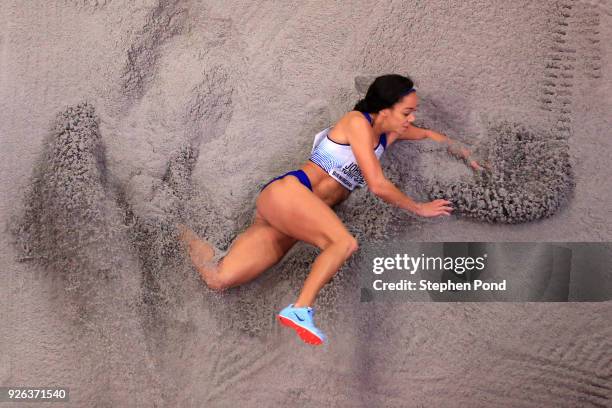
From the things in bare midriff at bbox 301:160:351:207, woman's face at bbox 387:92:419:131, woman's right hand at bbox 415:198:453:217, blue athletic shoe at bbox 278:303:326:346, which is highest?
woman's face at bbox 387:92:419:131

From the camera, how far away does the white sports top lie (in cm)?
197

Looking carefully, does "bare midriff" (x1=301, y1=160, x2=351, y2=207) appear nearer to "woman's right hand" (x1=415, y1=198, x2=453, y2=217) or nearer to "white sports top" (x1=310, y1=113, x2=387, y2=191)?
"white sports top" (x1=310, y1=113, x2=387, y2=191)

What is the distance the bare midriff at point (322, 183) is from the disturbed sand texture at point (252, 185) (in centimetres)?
10

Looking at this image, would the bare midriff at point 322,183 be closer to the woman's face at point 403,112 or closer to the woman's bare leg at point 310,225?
the woman's bare leg at point 310,225

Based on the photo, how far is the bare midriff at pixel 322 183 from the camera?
2.00m

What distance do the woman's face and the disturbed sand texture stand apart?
0.17m

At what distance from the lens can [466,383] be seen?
207 cm

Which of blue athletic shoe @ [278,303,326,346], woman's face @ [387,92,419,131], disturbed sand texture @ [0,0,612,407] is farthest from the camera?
disturbed sand texture @ [0,0,612,407]

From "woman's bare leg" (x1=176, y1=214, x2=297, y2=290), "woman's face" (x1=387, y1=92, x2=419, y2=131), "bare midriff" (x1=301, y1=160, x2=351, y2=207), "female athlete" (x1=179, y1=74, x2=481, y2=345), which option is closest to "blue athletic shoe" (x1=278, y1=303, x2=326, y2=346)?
"female athlete" (x1=179, y1=74, x2=481, y2=345)

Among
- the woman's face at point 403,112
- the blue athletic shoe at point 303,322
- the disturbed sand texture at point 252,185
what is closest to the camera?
the blue athletic shoe at point 303,322

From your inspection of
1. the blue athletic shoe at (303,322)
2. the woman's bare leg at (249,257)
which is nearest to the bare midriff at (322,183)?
the woman's bare leg at (249,257)

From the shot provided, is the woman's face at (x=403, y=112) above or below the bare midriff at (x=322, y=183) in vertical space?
above

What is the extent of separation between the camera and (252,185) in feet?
7.04

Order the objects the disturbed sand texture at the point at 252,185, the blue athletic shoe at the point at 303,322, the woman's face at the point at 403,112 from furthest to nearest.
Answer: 1. the disturbed sand texture at the point at 252,185
2. the woman's face at the point at 403,112
3. the blue athletic shoe at the point at 303,322
